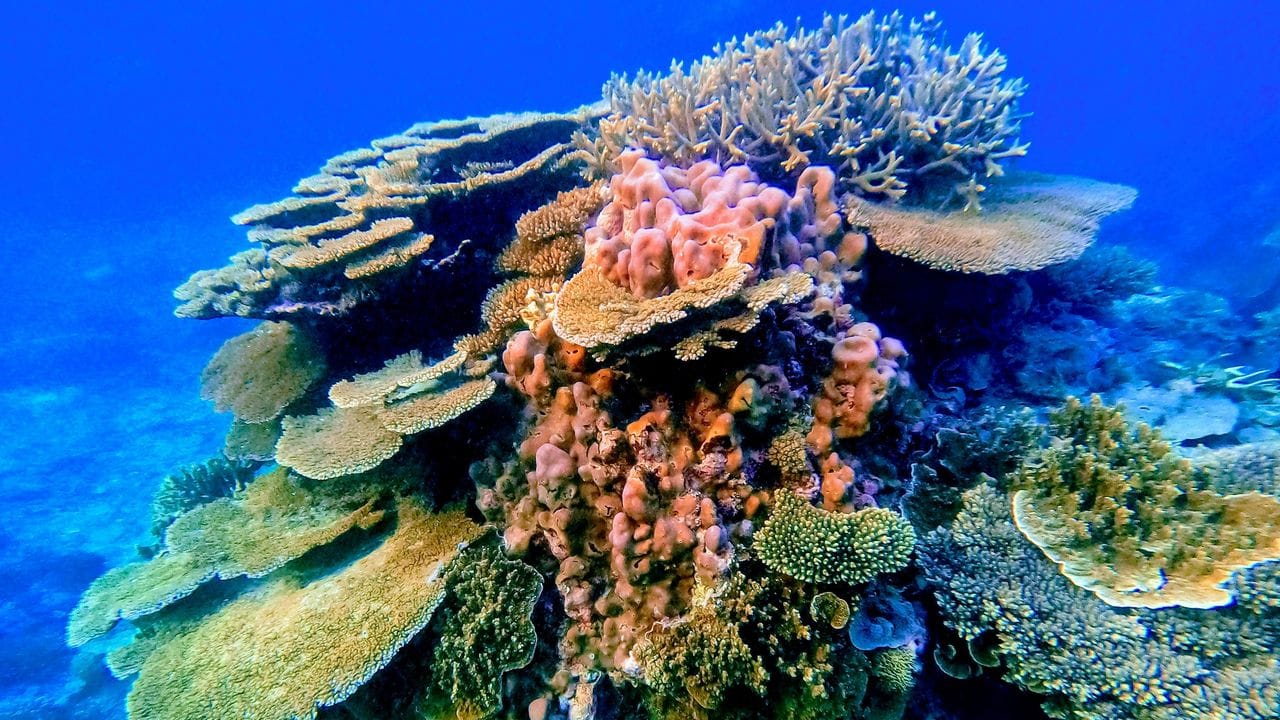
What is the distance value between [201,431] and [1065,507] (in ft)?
89.8

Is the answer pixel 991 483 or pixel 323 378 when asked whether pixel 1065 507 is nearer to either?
pixel 991 483

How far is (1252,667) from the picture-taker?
2979mm

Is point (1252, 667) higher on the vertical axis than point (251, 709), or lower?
lower

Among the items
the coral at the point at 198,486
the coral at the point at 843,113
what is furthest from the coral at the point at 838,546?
the coral at the point at 198,486

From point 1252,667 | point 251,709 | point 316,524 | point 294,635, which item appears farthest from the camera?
point 316,524

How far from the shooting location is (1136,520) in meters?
3.30

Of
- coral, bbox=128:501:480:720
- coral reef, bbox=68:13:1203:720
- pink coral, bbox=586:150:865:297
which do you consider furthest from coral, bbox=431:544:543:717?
pink coral, bbox=586:150:865:297

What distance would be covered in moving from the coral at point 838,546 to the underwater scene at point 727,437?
0.02 m

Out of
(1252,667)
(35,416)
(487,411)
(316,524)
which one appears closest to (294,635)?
(316,524)

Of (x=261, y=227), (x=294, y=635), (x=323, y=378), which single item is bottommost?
(x=294, y=635)

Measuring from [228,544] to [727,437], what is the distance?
12.5 ft

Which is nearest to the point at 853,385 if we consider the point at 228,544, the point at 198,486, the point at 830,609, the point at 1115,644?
the point at 830,609

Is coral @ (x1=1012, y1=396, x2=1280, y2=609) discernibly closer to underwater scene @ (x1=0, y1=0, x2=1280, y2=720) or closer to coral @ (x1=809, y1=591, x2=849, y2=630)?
underwater scene @ (x1=0, y1=0, x2=1280, y2=720)

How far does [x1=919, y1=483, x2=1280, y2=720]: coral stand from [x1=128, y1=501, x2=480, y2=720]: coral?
10.1 ft
